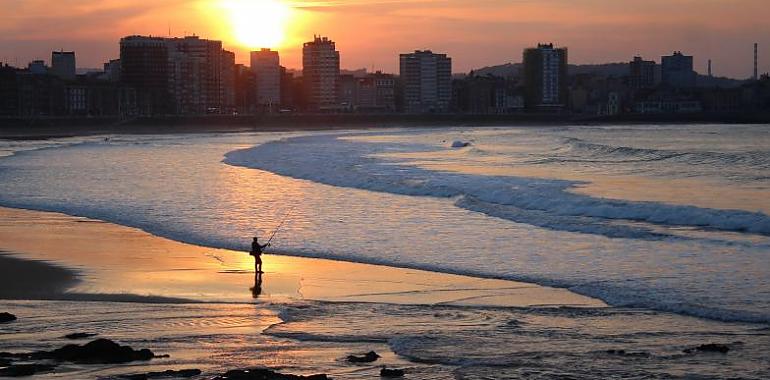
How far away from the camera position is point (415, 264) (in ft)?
52.9

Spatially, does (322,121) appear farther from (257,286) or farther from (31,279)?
(257,286)

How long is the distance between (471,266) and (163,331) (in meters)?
5.72

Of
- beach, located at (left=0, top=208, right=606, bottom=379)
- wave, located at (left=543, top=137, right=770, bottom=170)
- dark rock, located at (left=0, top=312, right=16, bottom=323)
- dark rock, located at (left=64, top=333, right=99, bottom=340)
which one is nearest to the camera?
beach, located at (left=0, top=208, right=606, bottom=379)

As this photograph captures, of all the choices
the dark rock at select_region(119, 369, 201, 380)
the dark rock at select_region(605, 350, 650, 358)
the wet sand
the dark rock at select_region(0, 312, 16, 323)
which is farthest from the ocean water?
the dark rock at select_region(0, 312, 16, 323)

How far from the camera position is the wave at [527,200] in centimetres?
2019

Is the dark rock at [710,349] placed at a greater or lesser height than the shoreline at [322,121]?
lesser

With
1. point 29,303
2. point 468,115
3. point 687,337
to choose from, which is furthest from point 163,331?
point 468,115

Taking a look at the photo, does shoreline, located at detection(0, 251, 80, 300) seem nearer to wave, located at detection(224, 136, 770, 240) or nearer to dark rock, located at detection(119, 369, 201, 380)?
dark rock, located at detection(119, 369, 201, 380)

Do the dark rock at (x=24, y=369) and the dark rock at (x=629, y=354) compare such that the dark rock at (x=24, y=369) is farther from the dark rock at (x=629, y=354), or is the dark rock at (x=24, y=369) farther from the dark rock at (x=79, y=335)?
the dark rock at (x=629, y=354)

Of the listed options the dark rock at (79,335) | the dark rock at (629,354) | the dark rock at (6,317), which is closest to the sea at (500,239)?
the dark rock at (629,354)

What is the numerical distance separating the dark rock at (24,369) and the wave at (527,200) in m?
11.4

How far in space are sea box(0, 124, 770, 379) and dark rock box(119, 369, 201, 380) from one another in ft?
1.83

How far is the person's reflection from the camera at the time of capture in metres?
13.6

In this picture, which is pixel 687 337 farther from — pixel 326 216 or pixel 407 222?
pixel 326 216
